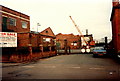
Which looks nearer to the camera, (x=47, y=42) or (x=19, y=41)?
(x=19, y=41)

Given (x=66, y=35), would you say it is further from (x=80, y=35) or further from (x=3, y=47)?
(x=3, y=47)

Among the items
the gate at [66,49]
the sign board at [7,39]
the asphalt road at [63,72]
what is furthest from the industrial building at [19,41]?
the asphalt road at [63,72]

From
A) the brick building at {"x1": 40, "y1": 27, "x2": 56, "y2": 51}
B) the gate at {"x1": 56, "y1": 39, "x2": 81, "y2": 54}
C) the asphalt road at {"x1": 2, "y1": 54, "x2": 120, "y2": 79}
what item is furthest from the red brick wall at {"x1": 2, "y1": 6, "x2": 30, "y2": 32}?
the asphalt road at {"x1": 2, "y1": 54, "x2": 120, "y2": 79}

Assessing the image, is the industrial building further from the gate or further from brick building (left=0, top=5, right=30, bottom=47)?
the gate

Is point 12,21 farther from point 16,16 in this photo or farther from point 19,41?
point 19,41

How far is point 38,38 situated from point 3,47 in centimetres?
543

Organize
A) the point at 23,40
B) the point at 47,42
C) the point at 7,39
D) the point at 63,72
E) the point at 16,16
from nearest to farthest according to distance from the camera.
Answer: the point at 63,72
the point at 7,39
the point at 23,40
the point at 47,42
the point at 16,16

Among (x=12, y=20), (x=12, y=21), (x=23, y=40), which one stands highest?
(x=12, y=20)

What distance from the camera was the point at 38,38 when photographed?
2092 centimetres

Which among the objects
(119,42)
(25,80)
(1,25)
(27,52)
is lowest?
(25,80)

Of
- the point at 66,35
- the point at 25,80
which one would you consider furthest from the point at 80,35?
the point at 25,80

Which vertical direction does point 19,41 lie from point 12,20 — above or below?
below

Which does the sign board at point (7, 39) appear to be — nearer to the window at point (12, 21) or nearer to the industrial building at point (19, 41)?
the industrial building at point (19, 41)

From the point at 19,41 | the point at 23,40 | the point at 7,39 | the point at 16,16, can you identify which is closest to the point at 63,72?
the point at 7,39
